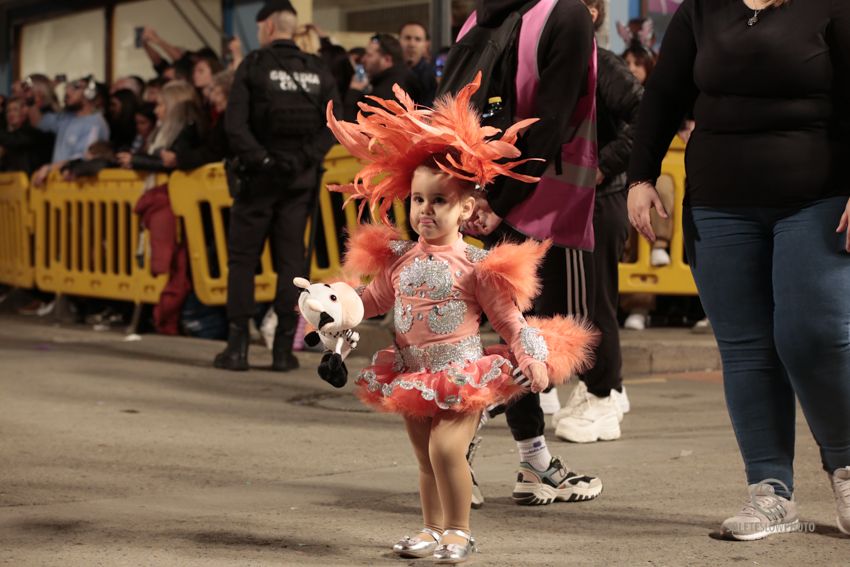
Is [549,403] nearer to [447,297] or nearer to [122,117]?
[447,297]

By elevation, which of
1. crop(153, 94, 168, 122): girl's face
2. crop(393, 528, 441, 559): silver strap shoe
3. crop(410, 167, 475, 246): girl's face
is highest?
crop(153, 94, 168, 122): girl's face

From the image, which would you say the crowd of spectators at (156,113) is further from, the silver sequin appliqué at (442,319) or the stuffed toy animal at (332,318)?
the stuffed toy animal at (332,318)

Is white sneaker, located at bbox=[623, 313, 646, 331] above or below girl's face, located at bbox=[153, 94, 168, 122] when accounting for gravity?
below

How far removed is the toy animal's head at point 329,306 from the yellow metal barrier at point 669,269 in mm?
6786

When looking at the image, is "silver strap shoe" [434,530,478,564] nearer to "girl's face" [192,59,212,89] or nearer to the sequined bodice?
the sequined bodice

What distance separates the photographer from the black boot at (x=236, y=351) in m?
9.73

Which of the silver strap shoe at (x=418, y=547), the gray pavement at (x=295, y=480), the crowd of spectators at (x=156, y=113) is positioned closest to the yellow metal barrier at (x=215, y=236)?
the crowd of spectators at (x=156, y=113)

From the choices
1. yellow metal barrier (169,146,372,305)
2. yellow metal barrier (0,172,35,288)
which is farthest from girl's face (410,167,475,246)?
yellow metal barrier (0,172,35,288)

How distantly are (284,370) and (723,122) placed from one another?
5451 mm

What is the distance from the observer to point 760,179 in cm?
468

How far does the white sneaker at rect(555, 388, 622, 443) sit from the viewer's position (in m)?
6.87

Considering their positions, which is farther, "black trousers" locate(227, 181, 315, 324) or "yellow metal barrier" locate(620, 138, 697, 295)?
"yellow metal barrier" locate(620, 138, 697, 295)

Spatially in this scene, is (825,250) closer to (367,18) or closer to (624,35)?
(624,35)

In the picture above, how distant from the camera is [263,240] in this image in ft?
32.1
